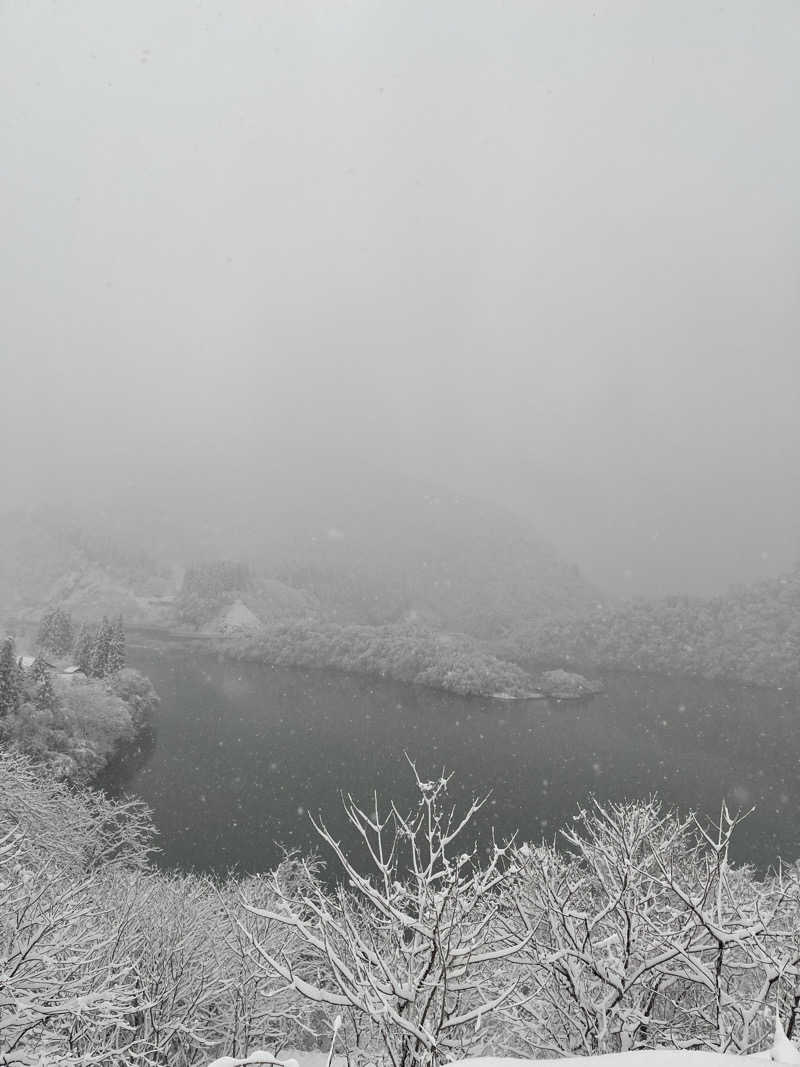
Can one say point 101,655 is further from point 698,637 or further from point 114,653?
point 698,637

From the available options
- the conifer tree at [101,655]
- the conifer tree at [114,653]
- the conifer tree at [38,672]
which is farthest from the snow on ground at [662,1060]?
the conifer tree at [114,653]

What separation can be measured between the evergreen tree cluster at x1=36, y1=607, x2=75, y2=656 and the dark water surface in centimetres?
1619

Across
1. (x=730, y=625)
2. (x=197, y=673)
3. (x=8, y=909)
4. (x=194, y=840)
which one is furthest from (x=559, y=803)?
(x=730, y=625)

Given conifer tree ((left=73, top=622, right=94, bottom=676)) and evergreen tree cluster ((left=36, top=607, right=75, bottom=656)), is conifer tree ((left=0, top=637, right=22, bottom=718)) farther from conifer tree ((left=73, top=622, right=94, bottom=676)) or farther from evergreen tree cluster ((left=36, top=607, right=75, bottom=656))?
evergreen tree cluster ((left=36, top=607, right=75, bottom=656))

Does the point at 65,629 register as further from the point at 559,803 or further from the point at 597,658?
the point at 597,658

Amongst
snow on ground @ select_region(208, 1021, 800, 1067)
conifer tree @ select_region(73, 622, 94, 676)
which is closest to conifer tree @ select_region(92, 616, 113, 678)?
conifer tree @ select_region(73, 622, 94, 676)

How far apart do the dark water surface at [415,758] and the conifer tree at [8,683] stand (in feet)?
39.4

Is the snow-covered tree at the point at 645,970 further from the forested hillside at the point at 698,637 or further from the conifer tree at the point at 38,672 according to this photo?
the forested hillside at the point at 698,637

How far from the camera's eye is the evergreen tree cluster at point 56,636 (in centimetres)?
9069

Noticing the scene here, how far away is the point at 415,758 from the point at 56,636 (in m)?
64.5

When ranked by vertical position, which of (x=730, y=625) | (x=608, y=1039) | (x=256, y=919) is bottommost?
(x=730, y=625)

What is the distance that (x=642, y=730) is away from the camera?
87.8 metres

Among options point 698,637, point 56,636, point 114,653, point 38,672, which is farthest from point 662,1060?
point 698,637

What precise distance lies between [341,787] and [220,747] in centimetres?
1888
